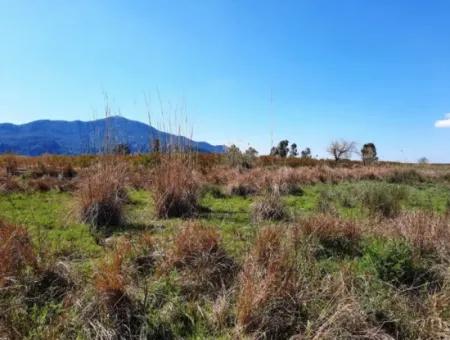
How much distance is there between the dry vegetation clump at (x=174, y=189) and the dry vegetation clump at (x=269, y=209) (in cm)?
109

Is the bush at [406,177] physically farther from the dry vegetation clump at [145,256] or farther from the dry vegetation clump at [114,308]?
the dry vegetation clump at [114,308]

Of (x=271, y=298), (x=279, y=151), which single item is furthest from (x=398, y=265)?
(x=279, y=151)

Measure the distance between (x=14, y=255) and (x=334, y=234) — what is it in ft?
12.4

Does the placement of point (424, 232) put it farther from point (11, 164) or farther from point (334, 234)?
point (11, 164)

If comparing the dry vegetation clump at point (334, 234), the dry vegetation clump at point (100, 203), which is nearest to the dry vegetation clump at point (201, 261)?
the dry vegetation clump at point (334, 234)

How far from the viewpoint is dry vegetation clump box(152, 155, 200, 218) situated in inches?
293

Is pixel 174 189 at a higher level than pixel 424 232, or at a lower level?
higher

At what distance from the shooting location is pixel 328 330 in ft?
10.7

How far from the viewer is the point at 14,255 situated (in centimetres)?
399

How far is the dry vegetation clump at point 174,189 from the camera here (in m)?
7.43

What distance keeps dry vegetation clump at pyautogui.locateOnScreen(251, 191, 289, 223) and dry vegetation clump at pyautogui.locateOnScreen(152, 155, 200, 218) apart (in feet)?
3.57

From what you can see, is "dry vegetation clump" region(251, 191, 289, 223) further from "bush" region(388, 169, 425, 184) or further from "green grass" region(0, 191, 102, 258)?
"bush" region(388, 169, 425, 184)

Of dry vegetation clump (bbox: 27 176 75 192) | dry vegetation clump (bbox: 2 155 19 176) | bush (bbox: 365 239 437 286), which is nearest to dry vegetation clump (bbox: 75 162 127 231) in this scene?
bush (bbox: 365 239 437 286)

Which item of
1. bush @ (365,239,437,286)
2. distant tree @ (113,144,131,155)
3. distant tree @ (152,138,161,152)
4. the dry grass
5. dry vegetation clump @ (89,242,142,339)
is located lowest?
dry vegetation clump @ (89,242,142,339)
